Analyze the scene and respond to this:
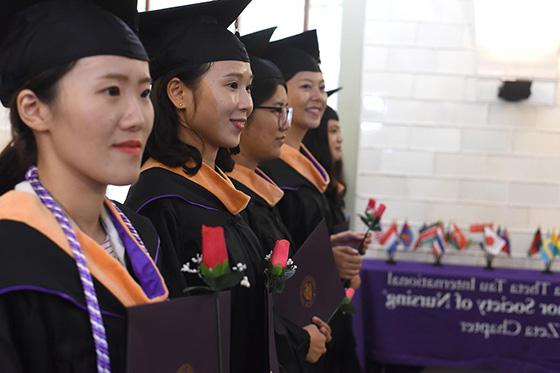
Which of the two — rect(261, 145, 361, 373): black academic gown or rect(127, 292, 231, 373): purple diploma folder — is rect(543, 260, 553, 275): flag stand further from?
rect(127, 292, 231, 373): purple diploma folder

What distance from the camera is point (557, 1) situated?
5.10m

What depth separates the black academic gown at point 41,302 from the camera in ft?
4.64

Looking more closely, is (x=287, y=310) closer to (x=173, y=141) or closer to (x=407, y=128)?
(x=173, y=141)

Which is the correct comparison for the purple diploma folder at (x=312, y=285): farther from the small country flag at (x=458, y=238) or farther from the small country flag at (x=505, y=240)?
the small country flag at (x=505, y=240)

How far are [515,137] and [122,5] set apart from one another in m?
4.09

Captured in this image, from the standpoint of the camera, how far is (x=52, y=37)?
1.49 metres

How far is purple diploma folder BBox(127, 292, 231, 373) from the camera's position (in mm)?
1410

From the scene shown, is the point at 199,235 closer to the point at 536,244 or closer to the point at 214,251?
the point at 214,251

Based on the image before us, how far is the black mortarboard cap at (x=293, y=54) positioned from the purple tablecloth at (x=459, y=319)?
1.64 meters

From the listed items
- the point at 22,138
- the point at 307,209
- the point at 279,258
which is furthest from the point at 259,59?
the point at 22,138

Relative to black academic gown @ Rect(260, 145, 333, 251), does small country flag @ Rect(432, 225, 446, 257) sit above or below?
below

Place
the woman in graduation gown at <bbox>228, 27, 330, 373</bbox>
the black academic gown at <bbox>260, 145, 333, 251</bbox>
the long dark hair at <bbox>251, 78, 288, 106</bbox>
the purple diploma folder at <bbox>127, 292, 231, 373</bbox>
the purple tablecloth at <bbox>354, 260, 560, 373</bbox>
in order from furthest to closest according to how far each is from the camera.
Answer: the purple tablecloth at <bbox>354, 260, 560, 373</bbox>
the black academic gown at <bbox>260, 145, 333, 251</bbox>
the long dark hair at <bbox>251, 78, 288, 106</bbox>
the woman in graduation gown at <bbox>228, 27, 330, 373</bbox>
the purple diploma folder at <bbox>127, 292, 231, 373</bbox>

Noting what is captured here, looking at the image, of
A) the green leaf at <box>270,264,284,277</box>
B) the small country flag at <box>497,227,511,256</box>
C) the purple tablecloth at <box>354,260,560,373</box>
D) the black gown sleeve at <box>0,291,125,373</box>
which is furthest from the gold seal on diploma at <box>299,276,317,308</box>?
the small country flag at <box>497,227,511,256</box>

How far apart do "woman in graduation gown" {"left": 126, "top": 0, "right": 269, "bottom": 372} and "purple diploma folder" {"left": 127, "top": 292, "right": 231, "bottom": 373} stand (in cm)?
61
